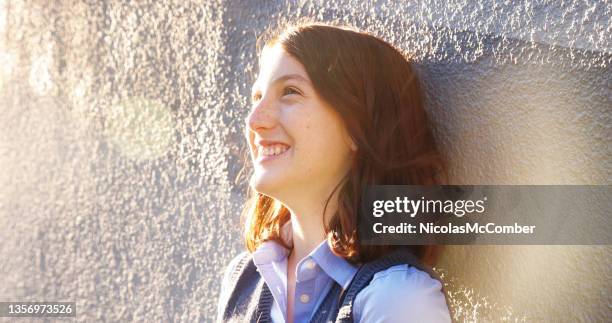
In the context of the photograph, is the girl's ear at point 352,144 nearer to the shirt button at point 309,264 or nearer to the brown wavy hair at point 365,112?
the brown wavy hair at point 365,112

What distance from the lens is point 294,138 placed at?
1.34 m

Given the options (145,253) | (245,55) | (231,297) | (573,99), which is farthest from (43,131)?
(573,99)

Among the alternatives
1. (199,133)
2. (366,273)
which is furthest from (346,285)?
(199,133)

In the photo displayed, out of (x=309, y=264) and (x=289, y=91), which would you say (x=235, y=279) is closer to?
(x=309, y=264)

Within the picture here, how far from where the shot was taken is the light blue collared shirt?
1.17 metres

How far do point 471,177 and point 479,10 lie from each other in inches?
12.0

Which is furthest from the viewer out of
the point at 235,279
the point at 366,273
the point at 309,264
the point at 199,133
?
the point at 199,133

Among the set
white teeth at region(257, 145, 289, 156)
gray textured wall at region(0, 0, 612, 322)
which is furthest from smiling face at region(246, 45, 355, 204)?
gray textured wall at region(0, 0, 612, 322)

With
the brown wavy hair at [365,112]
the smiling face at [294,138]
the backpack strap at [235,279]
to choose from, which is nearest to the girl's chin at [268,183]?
the smiling face at [294,138]

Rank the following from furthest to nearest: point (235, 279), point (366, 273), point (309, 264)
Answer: point (235, 279) < point (309, 264) < point (366, 273)

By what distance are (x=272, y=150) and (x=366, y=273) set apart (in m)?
0.28

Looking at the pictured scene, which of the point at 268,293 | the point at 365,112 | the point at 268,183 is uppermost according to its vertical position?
the point at 365,112

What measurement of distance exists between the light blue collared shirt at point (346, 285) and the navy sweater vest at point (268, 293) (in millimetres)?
15

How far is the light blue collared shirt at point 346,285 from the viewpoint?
1.17 m
